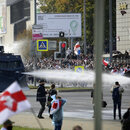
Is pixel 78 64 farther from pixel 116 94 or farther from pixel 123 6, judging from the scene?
pixel 116 94

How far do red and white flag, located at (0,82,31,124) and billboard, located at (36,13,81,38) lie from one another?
52.0m

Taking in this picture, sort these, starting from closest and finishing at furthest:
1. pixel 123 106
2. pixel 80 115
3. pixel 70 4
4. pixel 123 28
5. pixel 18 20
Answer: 1. pixel 80 115
2. pixel 123 106
3. pixel 123 28
4. pixel 70 4
5. pixel 18 20

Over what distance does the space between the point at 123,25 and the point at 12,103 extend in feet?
164

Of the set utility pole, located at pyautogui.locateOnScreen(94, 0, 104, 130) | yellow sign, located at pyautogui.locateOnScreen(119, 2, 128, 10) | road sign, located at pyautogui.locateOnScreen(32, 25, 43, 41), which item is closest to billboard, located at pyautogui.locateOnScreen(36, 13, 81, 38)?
yellow sign, located at pyautogui.locateOnScreen(119, 2, 128, 10)

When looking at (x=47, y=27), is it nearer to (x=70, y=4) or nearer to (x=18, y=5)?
(x=70, y=4)

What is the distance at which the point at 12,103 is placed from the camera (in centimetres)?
995

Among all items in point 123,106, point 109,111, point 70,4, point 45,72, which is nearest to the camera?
point 109,111

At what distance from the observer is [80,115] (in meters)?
22.4

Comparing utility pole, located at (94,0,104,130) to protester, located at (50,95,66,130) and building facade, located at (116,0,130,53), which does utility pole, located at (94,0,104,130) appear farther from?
building facade, located at (116,0,130,53)

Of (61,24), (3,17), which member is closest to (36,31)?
(61,24)

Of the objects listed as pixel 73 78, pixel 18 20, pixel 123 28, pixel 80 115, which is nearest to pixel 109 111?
pixel 80 115

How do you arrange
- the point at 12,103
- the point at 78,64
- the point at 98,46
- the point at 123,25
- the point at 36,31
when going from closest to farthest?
1. the point at 98,46
2. the point at 12,103
3. the point at 36,31
4. the point at 78,64
5. the point at 123,25

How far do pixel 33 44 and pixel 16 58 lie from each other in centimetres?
694

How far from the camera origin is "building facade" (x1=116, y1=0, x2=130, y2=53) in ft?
192
